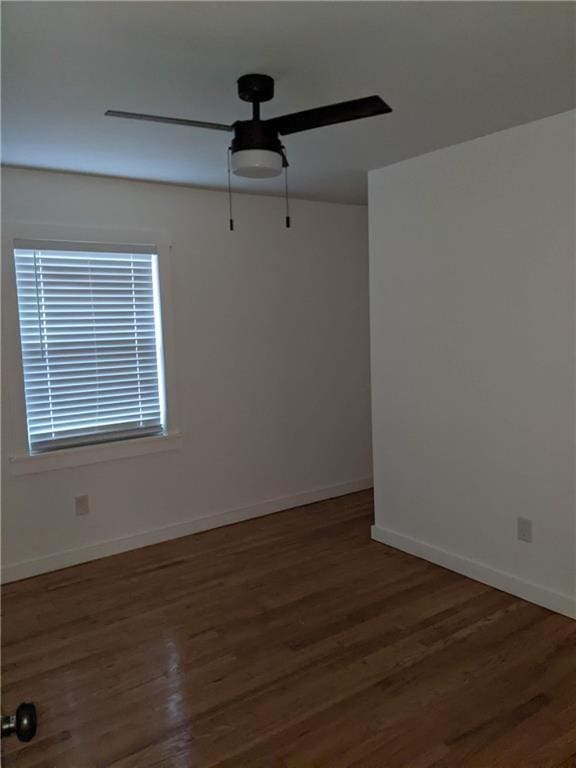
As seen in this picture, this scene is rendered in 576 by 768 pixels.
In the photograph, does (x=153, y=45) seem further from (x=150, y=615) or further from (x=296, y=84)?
(x=150, y=615)

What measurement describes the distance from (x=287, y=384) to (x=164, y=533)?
4.68 ft

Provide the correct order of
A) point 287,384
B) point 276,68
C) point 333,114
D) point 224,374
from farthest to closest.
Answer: point 287,384, point 224,374, point 276,68, point 333,114

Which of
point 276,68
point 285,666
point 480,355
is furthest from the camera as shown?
point 480,355

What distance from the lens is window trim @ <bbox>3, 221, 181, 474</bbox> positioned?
3541mm

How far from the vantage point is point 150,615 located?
124 inches

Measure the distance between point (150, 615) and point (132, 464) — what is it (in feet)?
3.74

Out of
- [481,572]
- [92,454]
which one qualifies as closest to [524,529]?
[481,572]

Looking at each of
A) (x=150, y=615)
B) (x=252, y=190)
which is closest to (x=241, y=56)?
(x=252, y=190)

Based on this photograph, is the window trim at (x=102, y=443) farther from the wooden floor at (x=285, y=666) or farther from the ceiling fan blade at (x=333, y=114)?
the ceiling fan blade at (x=333, y=114)

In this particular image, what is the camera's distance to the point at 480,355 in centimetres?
329

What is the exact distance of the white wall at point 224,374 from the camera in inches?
144

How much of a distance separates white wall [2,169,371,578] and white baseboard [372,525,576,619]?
3.57ft

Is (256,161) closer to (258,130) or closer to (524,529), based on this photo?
(258,130)

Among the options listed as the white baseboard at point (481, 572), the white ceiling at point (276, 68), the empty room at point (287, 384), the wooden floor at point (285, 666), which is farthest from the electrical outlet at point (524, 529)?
the white ceiling at point (276, 68)
